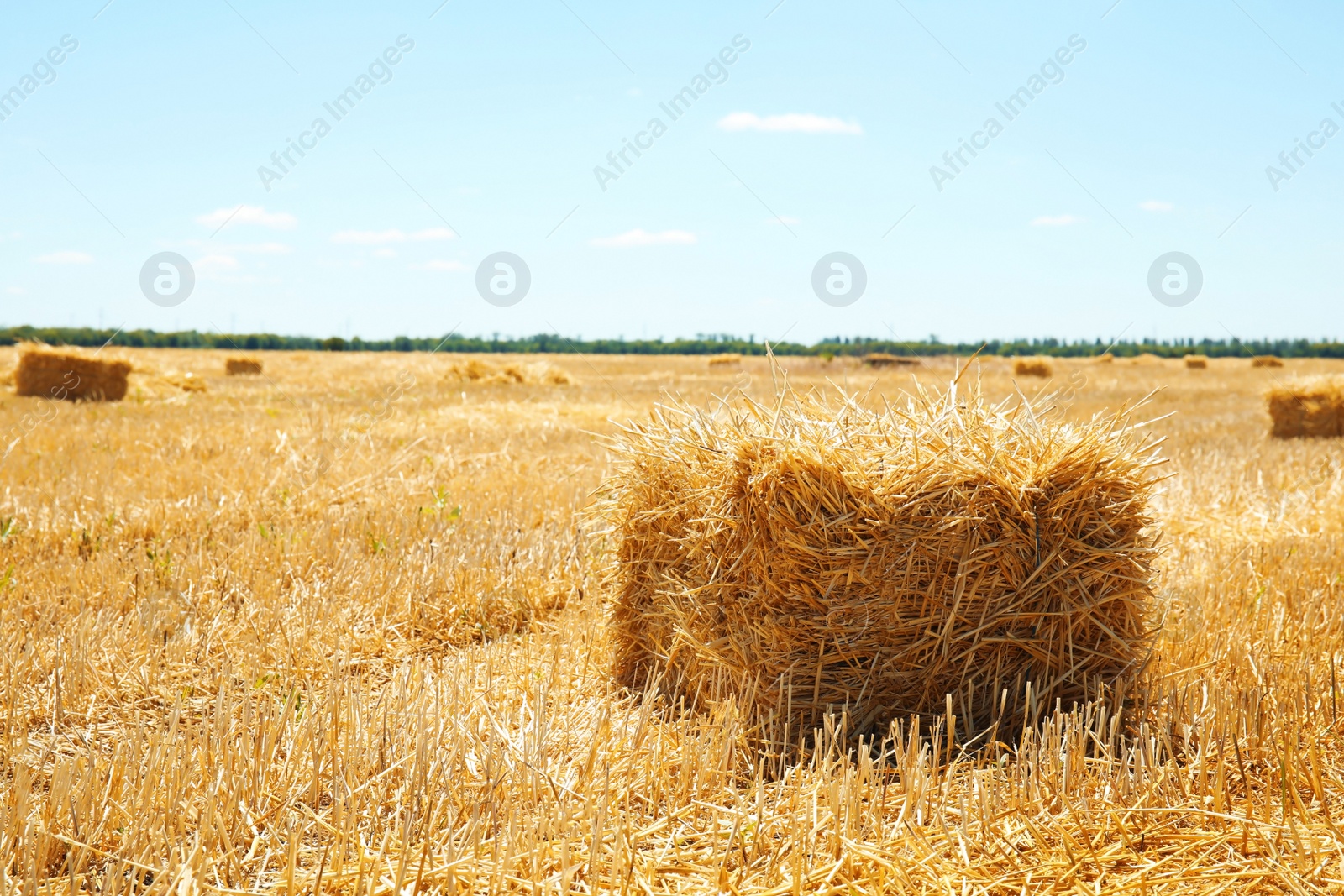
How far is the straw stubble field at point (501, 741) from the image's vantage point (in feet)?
7.58

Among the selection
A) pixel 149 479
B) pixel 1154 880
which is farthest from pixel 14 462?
pixel 1154 880

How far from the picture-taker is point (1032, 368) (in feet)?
97.8

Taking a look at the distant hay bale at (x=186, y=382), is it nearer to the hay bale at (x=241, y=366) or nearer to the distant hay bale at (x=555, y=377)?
the hay bale at (x=241, y=366)

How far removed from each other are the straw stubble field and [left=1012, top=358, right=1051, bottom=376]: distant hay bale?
24.2 meters

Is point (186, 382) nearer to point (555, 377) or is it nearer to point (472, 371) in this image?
point (472, 371)

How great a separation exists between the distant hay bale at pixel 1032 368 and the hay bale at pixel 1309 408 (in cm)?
1681

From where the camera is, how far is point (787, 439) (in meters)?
3.28

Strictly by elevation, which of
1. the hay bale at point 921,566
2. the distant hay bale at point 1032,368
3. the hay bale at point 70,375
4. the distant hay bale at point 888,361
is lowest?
the hay bale at point 921,566

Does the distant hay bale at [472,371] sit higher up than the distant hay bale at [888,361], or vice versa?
the distant hay bale at [888,361]

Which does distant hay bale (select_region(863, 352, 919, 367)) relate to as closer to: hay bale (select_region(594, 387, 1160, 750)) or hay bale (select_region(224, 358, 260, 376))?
hay bale (select_region(224, 358, 260, 376))

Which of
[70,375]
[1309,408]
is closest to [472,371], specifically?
[70,375]

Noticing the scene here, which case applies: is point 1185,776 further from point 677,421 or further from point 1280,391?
point 1280,391

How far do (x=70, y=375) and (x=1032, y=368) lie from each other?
88.6 ft

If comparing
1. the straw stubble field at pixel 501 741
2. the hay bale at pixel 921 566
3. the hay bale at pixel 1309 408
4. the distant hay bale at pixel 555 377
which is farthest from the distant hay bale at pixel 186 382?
the hay bale at pixel 1309 408
